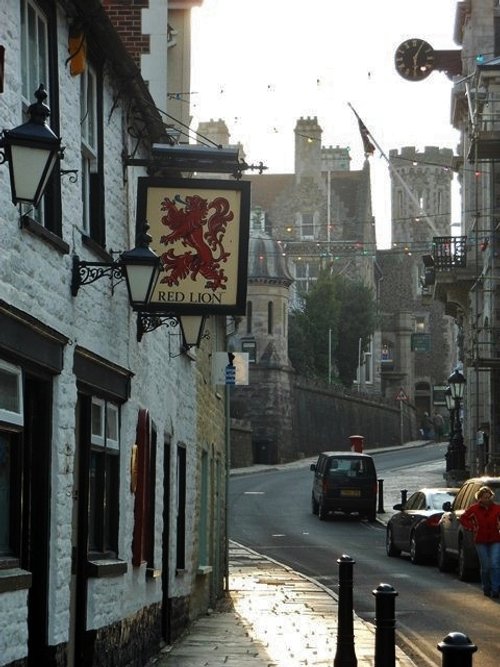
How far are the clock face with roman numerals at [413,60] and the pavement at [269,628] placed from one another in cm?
2498

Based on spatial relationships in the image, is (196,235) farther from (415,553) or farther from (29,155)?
(415,553)

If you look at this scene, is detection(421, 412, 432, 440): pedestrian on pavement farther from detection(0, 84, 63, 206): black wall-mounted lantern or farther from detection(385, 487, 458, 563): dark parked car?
detection(0, 84, 63, 206): black wall-mounted lantern

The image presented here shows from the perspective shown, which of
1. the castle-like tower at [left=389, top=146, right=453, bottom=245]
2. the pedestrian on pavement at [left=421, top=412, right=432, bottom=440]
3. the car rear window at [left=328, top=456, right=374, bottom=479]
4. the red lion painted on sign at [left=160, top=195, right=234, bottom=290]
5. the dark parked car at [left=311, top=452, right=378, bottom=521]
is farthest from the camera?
the castle-like tower at [left=389, top=146, right=453, bottom=245]

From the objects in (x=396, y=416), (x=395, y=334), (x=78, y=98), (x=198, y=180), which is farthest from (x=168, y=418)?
(x=395, y=334)

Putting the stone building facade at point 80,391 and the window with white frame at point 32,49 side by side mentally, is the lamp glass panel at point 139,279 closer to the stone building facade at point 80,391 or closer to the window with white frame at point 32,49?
the stone building facade at point 80,391

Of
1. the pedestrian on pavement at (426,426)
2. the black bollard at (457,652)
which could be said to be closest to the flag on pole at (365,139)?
the black bollard at (457,652)

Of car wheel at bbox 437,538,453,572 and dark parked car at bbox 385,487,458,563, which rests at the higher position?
dark parked car at bbox 385,487,458,563

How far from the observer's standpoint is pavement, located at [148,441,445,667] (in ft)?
47.1

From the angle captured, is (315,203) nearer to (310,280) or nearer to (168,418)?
(310,280)

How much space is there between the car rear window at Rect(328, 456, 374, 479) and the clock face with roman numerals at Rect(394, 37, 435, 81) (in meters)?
14.6

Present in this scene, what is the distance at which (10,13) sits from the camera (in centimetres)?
902

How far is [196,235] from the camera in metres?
13.3

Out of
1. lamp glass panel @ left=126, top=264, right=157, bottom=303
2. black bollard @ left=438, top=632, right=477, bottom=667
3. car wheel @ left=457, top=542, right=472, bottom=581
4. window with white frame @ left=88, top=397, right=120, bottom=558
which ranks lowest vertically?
car wheel @ left=457, top=542, right=472, bottom=581

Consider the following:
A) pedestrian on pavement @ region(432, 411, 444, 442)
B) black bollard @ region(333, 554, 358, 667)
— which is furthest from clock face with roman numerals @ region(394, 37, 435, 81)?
pedestrian on pavement @ region(432, 411, 444, 442)
